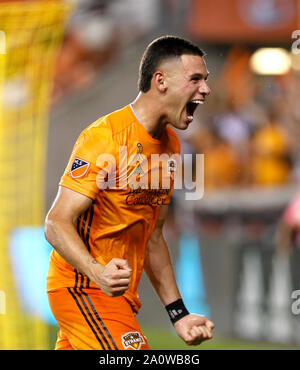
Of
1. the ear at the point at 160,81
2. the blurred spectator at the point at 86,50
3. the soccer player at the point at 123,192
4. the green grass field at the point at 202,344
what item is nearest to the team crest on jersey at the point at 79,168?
the soccer player at the point at 123,192

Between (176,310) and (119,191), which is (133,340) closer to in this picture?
(176,310)

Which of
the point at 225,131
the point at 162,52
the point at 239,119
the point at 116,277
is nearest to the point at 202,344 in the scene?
the point at 225,131

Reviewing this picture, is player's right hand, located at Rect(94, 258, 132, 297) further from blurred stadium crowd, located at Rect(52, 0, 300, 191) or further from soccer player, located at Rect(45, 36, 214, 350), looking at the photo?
blurred stadium crowd, located at Rect(52, 0, 300, 191)

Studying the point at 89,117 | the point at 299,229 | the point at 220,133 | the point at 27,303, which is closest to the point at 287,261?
the point at 299,229

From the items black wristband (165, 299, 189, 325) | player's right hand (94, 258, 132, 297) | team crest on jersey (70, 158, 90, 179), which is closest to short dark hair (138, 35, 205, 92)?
team crest on jersey (70, 158, 90, 179)

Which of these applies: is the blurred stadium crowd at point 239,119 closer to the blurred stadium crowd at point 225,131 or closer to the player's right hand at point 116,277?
the blurred stadium crowd at point 225,131

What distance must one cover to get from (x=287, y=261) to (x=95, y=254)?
4.42m

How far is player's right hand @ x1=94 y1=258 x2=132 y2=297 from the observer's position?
118 inches

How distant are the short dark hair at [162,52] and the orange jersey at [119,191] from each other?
17 cm

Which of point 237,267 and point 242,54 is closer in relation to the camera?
point 237,267

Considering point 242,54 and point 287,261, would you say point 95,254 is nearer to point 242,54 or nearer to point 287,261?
point 287,261

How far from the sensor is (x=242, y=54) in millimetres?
11625

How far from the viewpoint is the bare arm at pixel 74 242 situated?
3025mm

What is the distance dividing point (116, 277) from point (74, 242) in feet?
0.97
